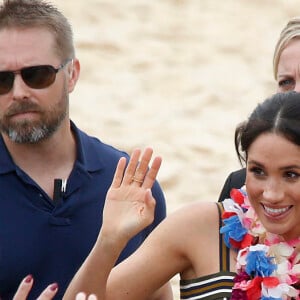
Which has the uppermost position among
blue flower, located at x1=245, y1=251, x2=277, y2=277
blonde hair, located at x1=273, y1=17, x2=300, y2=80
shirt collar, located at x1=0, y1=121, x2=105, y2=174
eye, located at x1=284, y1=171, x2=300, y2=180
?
→ blonde hair, located at x1=273, y1=17, x2=300, y2=80

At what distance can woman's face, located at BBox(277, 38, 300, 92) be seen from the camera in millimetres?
4211

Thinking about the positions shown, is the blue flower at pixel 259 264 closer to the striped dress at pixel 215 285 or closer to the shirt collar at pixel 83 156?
the striped dress at pixel 215 285

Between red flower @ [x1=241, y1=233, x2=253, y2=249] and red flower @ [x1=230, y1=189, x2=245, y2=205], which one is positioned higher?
red flower @ [x1=230, y1=189, x2=245, y2=205]

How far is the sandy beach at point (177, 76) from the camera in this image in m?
8.13

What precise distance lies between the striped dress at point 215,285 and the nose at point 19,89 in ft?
2.76

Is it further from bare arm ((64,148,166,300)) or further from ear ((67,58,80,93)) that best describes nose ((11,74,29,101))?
bare arm ((64,148,166,300))

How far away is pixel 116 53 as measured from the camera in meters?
9.54

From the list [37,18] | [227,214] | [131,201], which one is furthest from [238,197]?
[37,18]

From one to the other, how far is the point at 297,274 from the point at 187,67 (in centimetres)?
596

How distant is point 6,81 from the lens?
403 centimetres

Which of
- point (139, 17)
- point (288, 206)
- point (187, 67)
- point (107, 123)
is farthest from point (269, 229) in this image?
point (139, 17)

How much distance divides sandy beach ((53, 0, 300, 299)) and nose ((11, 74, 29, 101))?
131 inches

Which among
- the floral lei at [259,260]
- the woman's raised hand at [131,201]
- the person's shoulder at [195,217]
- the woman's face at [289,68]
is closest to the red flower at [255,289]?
the floral lei at [259,260]

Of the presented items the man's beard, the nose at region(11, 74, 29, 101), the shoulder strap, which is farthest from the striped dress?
the nose at region(11, 74, 29, 101)
